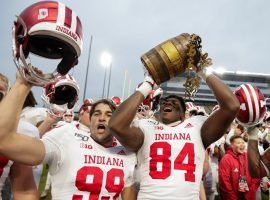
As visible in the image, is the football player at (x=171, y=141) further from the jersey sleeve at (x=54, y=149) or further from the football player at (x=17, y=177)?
the football player at (x=17, y=177)

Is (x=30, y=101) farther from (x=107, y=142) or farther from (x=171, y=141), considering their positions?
(x=171, y=141)

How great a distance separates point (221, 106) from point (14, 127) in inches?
71.7

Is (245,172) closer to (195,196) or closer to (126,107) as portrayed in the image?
(195,196)

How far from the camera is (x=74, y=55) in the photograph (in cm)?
194

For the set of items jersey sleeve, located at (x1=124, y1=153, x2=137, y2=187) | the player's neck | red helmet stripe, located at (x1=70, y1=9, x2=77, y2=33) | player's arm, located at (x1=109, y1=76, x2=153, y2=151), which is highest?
red helmet stripe, located at (x1=70, y1=9, x2=77, y2=33)

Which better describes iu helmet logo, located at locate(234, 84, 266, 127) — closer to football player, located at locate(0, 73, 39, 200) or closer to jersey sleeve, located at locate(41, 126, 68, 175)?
jersey sleeve, located at locate(41, 126, 68, 175)

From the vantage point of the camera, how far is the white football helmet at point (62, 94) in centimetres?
335

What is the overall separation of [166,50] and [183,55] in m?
0.15

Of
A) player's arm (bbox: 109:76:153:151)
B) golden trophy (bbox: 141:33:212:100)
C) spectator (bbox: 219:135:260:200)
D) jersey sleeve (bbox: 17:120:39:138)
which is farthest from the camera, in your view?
spectator (bbox: 219:135:260:200)

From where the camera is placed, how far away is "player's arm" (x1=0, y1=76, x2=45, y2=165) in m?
1.75

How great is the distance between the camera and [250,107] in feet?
10.9

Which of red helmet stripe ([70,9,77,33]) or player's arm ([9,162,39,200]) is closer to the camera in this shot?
red helmet stripe ([70,9,77,33])

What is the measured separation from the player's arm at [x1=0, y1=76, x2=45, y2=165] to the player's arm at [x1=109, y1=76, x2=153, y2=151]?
80 cm

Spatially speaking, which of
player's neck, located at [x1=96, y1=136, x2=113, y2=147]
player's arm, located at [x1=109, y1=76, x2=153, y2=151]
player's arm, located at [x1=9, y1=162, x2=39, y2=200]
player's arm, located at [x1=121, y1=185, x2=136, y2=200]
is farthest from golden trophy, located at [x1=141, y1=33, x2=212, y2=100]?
player's arm, located at [x1=9, y1=162, x2=39, y2=200]
